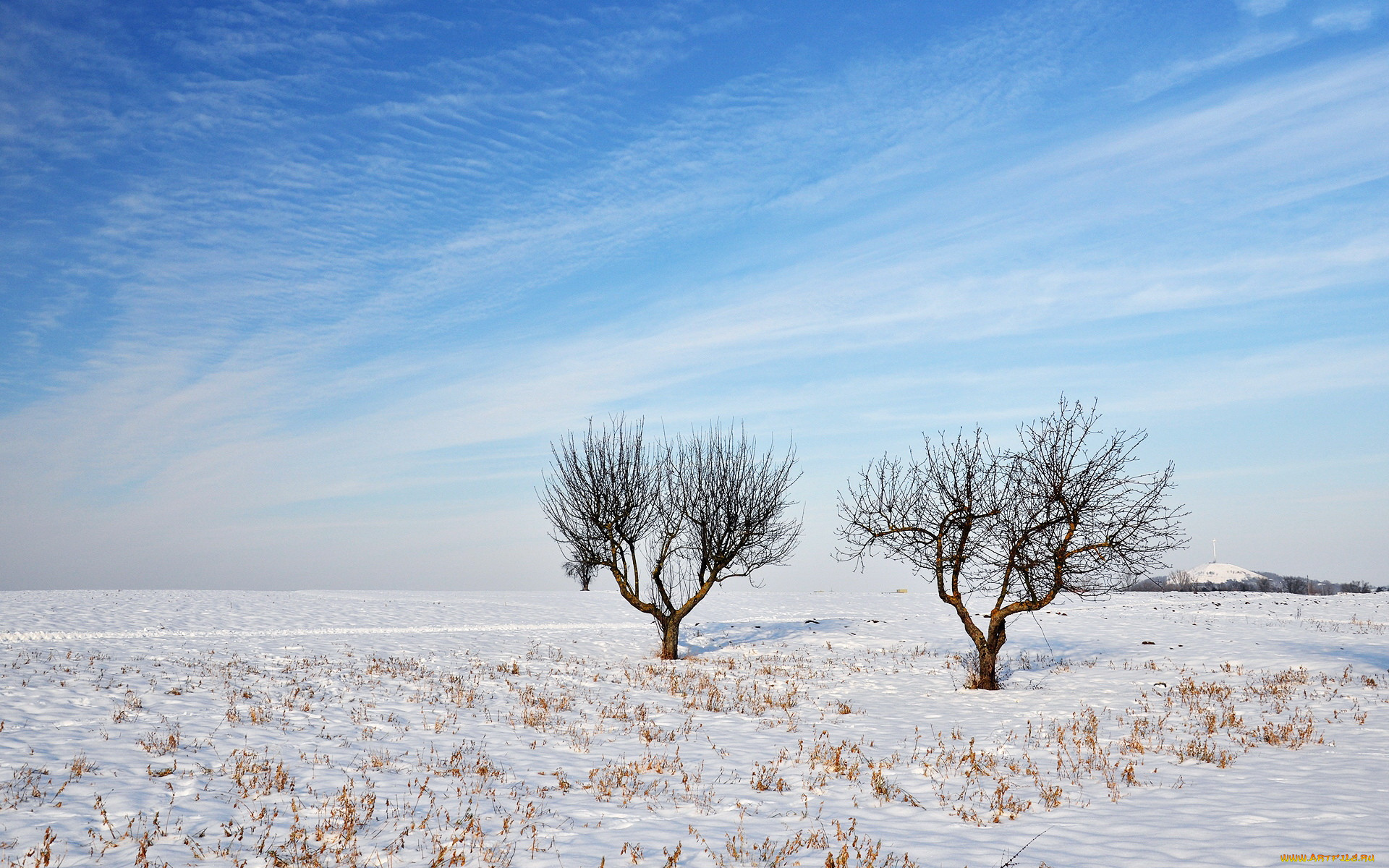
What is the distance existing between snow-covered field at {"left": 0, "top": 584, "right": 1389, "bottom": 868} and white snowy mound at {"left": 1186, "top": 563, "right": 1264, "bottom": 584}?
56.7m

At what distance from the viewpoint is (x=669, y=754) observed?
11.5 m

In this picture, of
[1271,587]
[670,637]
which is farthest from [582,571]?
[1271,587]

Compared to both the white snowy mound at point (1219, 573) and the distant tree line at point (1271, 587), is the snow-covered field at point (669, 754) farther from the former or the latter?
the white snowy mound at point (1219, 573)

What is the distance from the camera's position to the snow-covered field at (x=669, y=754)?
7.32 meters

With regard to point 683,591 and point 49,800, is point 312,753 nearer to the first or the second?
point 49,800

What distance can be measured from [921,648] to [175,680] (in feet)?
64.0

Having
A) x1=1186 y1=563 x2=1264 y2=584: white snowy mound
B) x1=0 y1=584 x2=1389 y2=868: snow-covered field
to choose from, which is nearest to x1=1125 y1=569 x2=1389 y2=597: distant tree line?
x1=1186 y1=563 x2=1264 y2=584: white snowy mound

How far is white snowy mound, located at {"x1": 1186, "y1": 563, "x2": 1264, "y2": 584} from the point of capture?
71812mm

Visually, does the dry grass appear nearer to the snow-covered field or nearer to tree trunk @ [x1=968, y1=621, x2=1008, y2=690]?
the snow-covered field

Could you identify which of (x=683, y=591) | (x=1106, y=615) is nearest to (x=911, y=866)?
(x=683, y=591)

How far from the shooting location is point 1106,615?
33938 mm

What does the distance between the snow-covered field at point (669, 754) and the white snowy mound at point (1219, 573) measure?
186 feet

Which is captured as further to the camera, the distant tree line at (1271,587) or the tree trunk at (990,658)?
the distant tree line at (1271,587)

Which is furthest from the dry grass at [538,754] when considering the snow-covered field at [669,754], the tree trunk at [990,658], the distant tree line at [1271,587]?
the distant tree line at [1271,587]
